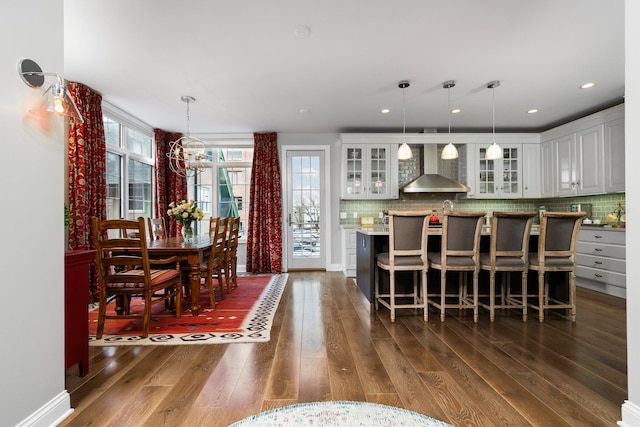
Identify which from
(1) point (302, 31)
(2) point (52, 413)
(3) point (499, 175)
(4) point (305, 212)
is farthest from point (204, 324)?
(3) point (499, 175)

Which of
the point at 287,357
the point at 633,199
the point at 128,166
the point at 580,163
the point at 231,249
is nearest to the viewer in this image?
the point at 633,199

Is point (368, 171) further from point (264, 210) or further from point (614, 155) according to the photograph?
point (614, 155)

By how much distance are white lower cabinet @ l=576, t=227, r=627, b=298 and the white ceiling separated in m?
1.86

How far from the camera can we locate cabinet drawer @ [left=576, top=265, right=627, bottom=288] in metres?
3.85

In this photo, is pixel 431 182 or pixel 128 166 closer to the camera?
pixel 128 166

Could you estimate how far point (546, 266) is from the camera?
9.91 ft

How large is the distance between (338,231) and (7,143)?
16.4ft

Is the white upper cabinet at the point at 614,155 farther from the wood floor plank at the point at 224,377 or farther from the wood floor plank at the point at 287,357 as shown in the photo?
the wood floor plank at the point at 224,377

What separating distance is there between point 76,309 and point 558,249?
3912mm

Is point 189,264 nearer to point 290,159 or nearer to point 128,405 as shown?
point 128,405

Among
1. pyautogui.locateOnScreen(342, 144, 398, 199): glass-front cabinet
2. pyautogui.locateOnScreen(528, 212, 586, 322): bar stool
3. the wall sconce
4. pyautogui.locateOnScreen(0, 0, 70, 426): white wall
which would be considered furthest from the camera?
pyautogui.locateOnScreen(342, 144, 398, 199): glass-front cabinet

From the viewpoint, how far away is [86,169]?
383 centimetres

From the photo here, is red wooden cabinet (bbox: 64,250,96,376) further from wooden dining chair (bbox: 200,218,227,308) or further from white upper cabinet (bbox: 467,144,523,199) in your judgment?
white upper cabinet (bbox: 467,144,523,199)

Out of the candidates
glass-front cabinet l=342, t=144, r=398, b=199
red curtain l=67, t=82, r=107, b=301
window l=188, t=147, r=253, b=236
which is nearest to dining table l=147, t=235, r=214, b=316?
red curtain l=67, t=82, r=107, b=301
